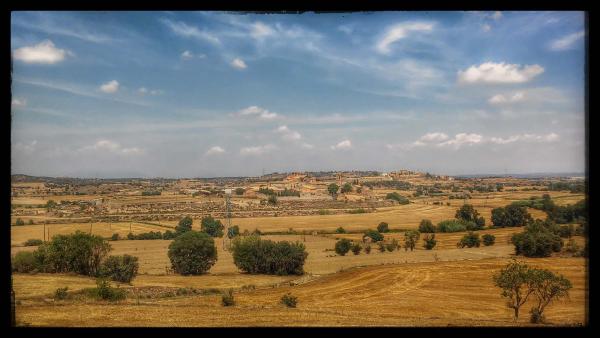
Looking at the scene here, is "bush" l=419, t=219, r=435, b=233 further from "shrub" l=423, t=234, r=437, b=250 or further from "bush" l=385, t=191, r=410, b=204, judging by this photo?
"bush" l=385, t=191, r=410, b=204

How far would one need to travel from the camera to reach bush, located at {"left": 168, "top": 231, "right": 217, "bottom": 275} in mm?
13195

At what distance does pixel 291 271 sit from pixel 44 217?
12.1 metres

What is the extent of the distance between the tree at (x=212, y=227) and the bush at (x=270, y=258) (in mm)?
5813

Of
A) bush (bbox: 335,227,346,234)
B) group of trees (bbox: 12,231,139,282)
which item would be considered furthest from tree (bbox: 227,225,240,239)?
group of trees (bbox: 12,231,139,282)

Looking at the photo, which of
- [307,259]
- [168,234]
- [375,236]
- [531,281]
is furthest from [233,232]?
[531,281]

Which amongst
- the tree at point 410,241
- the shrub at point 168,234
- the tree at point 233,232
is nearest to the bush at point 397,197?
the tree at point 410,241

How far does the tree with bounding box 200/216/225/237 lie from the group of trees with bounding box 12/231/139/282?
785cm

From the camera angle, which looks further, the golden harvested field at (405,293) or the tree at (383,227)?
the tree at (383,227)

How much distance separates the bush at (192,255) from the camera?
1320 centimetres

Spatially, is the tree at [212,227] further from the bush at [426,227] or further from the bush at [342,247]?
the bush at [426,227]
